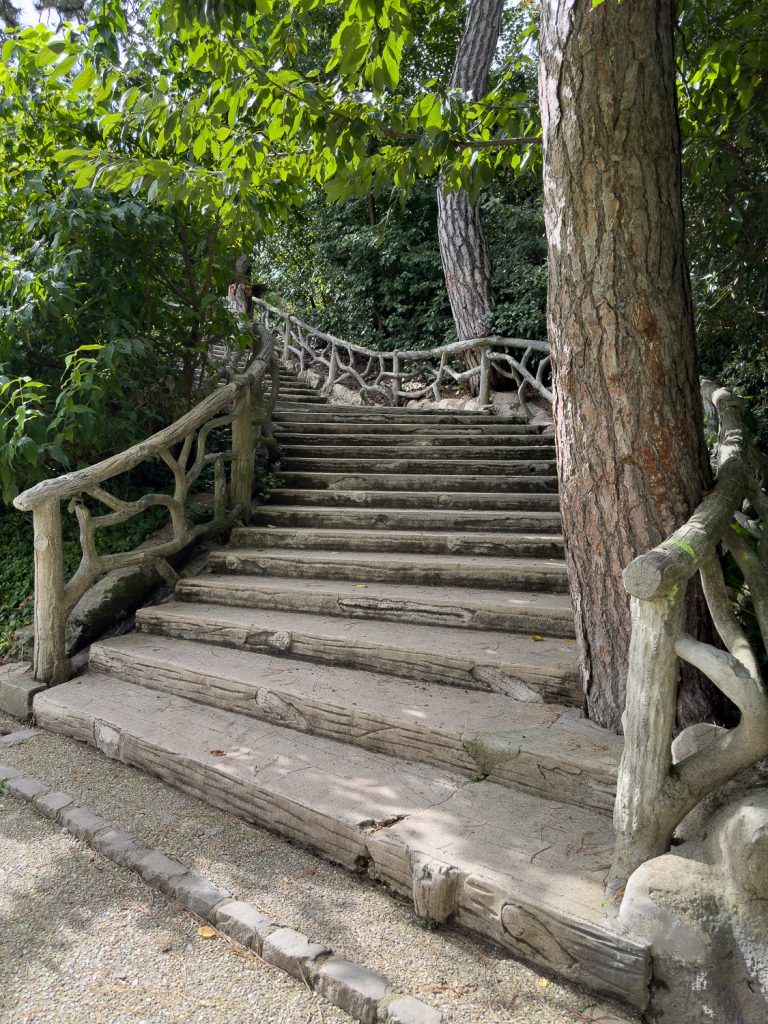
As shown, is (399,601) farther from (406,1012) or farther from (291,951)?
(406,1012)

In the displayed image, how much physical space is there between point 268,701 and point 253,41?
3.53m

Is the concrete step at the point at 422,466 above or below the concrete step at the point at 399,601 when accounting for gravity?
above

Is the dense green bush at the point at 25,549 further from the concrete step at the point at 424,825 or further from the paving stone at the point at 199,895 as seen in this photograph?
the paving stone at the point at 199,895

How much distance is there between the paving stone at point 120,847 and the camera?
255 centimetres

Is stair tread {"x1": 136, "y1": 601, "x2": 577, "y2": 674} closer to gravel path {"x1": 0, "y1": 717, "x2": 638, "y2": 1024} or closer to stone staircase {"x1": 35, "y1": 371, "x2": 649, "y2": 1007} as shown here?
stone staircase {"x1": 35, "y1": 371, "x2": 649, "y2": 1007}

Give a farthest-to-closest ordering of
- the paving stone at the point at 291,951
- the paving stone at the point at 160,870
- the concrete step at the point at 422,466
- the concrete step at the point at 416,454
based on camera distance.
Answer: the concrete step at the point at 416,454 < the concrete step at the point at 422,466 < the paving stone at the point at 160,870 < the paving stone at the point at 291,951

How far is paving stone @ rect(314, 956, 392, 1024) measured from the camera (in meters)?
1.82

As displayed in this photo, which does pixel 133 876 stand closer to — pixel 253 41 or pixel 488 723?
pixel 488 723

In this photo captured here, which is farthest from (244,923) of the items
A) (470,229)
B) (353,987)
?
(470,229)

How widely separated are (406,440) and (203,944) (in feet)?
16.6

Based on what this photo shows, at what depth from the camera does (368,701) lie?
308 centimetres

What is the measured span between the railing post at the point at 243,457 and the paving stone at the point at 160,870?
10.2ft

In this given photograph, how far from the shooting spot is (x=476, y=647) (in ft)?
11.0

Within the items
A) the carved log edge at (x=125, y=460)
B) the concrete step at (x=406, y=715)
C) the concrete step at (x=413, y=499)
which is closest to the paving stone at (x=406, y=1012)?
the concrete step at (x=406, y=715)
